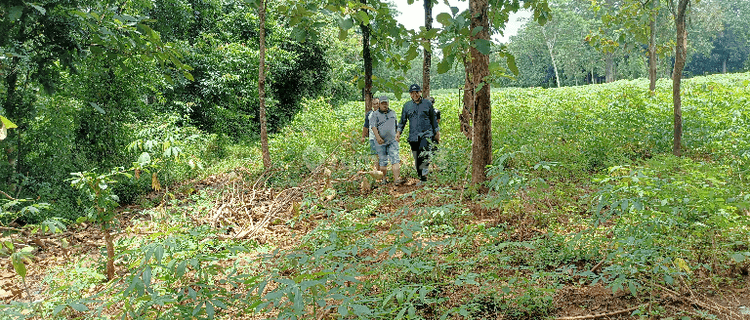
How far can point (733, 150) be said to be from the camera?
524 centimetres

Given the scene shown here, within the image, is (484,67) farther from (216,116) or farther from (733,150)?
(216,116)

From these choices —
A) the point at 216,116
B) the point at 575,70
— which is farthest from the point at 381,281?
the point at 575,70

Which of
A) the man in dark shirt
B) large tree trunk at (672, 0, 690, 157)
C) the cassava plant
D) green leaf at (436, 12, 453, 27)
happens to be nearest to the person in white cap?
the man in dark shirt

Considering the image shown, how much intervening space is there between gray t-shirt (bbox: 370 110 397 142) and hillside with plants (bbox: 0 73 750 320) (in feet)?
2.30

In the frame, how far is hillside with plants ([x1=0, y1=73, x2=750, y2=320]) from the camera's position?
2854mm

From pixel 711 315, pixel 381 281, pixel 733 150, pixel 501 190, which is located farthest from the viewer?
pixel 733 150

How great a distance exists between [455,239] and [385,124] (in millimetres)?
4484

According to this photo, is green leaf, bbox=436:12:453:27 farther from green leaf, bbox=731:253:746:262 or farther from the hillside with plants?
green leaf, bbox=731:253:746:262

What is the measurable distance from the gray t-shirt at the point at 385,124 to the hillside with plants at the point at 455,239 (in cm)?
70

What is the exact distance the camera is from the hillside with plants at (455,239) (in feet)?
9.36

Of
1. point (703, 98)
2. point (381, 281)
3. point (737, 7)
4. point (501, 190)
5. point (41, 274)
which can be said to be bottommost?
point (41, 274)

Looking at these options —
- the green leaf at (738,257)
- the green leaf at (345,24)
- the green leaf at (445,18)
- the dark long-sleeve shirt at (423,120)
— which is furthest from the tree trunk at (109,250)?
the green leaf at (738,257)

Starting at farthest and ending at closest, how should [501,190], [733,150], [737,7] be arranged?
[737,7] < [733,150] < [501,190]

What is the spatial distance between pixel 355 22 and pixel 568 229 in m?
3.12
